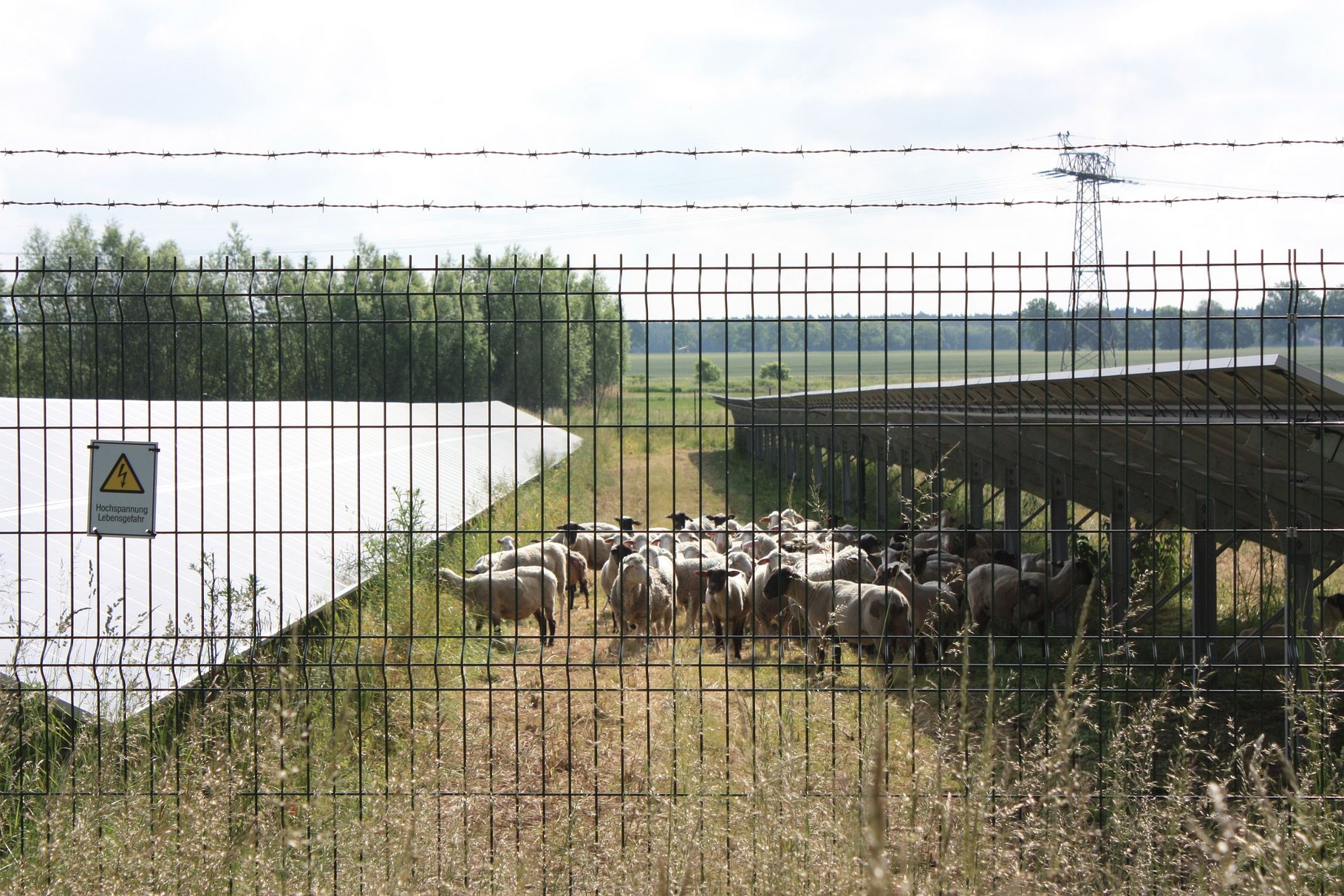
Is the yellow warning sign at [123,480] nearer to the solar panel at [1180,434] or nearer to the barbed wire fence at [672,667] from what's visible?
the barbed wire fence at [672,667]

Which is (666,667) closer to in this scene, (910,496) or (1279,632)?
(1279,632)

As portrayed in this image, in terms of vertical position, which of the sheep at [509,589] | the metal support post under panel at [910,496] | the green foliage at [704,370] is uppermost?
the green foliage at [704,370]

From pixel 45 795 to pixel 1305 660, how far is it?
818 cm

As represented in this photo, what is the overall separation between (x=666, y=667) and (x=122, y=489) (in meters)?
2.93

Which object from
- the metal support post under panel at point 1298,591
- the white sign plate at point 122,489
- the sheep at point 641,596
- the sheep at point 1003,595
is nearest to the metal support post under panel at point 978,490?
the sheep at point 1003,595

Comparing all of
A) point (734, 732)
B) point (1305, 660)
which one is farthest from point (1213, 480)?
point (734, 732)

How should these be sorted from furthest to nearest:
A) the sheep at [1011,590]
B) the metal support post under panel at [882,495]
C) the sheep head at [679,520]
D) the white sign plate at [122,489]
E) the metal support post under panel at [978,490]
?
the metal support post under panel at [978,490] < the sheep at [1011,590] < the metal support post under panel at [882,495] < the sheep head at [679,520] < the white sign plate at [122,489]

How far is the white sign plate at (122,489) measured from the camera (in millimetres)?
5125

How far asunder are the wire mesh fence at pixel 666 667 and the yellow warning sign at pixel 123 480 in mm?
23

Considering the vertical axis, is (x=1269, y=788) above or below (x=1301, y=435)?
below

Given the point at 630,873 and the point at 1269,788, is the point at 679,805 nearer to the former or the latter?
the point at 630,873

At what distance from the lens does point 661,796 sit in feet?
14.9

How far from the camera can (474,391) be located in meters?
44.5

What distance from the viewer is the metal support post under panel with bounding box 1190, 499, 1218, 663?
569 centimetres
